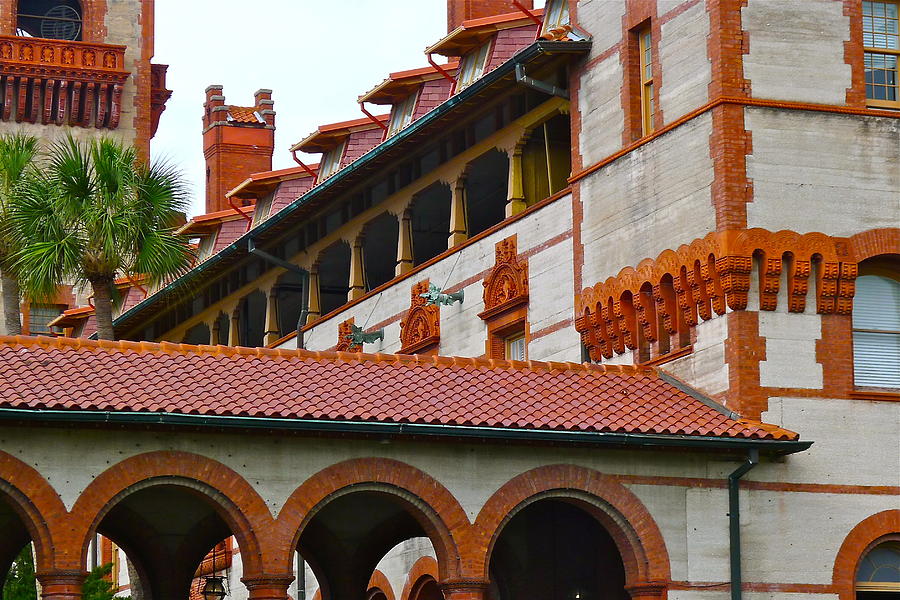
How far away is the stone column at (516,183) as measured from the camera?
33156 millimetres

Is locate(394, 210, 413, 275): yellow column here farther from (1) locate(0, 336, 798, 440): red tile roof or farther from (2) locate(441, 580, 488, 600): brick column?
(2) locate(441, 580, 488, 600): brick column

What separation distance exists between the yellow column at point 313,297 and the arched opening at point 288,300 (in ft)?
0.78

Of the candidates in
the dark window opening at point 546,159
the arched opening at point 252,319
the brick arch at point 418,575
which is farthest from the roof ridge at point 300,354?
the arched opening at point 252,319

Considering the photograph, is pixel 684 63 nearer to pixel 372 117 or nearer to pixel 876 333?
pixel 876 333

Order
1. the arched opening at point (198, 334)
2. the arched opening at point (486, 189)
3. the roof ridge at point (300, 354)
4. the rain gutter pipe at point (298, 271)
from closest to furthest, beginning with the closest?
the roof ridge at point (300, 354), the arched opening at point (486, 189), the rain gutter pipe at point (298, 271), the arched opening at point (198, 334)

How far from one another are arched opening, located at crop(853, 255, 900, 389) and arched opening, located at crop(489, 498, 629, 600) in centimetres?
492

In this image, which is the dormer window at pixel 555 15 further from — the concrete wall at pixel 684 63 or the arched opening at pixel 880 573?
the arched opening at pixel 880 573

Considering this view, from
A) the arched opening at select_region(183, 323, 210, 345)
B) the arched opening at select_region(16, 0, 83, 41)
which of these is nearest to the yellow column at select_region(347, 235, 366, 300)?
the arched opening at select_region(183, 323, 210, 345)

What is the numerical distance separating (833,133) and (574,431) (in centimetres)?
649

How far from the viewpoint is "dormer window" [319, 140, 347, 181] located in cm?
4162

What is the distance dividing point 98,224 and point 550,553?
984 centimetres

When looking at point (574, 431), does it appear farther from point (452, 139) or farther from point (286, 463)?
point (452, 139)

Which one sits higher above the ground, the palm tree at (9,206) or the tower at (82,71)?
the tower at (82,71)

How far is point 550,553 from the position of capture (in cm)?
2939
